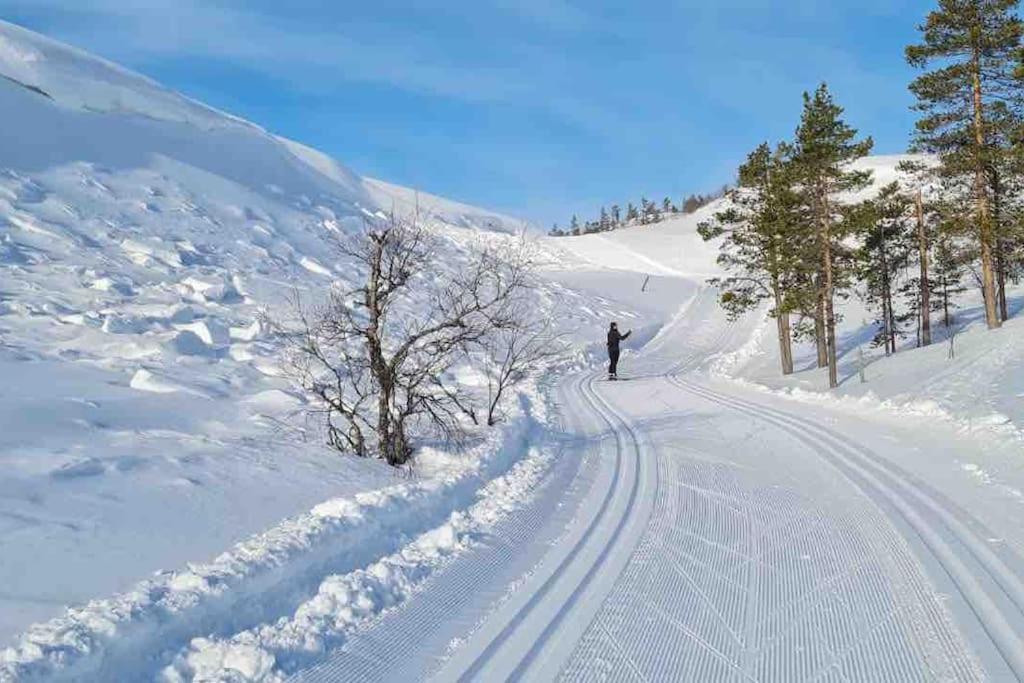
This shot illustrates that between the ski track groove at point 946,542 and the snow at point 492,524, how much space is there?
0.03 meters

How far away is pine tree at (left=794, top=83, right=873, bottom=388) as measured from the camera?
23500mm

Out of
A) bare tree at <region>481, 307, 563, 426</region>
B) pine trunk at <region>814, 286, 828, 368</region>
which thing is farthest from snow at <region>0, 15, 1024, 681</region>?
pine trunk at <region>814, 286, 828, 368</region>

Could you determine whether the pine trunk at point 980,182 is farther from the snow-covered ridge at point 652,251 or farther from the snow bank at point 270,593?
the snow-covered ridge at point 652,251

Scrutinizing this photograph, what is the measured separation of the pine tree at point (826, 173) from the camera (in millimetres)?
23500

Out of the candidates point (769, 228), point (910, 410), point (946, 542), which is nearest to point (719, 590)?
point (946, 542)

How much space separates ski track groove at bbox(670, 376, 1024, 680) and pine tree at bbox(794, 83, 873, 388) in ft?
42.6

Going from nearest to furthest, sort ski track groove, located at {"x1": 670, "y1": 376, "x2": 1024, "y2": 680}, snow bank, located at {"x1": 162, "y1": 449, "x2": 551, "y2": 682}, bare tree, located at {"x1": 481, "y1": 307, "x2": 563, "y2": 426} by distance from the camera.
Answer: snow bank, located at {"x1": 162, "y1": 449, "x2": 551, "y2": 682} < ski track groove, located at {"x1": 670, "y1": 376, "x2": 1024, "y2": 680} < bare tree, located at {"x1": 481, "y1": 307, "x2": 563, "y2": 426}

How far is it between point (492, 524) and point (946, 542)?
401 cm

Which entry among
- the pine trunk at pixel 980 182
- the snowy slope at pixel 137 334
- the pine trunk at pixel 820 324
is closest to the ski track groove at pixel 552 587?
the snowy slope at pixel 137 334

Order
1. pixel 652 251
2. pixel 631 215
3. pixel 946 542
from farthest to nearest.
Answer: pixel 631 215
pixel 652 251
pixel 946 542

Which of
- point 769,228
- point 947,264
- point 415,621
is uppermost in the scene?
point 769,228

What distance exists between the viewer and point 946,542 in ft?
20.5

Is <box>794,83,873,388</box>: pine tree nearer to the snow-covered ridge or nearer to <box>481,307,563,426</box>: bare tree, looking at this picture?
<box>481,307,563,426</box>: bare tree

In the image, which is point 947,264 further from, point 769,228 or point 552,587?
point 552,587
